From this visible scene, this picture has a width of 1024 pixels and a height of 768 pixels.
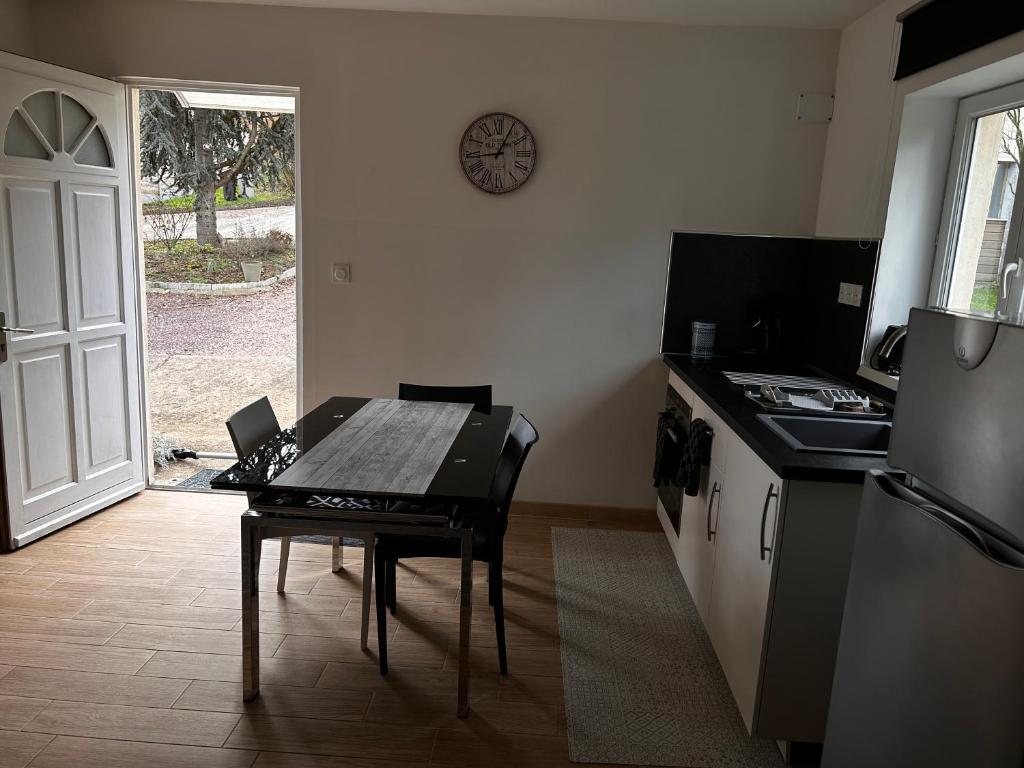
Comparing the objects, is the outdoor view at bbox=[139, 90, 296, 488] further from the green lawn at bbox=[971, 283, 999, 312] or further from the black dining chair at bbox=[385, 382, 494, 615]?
the green lawn at bbox=[971, 283, 999, 312]

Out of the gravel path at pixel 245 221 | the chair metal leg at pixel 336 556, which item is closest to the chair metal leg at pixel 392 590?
the chair metal leg at pixel 336 556

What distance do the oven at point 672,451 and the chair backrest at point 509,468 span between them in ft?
2.69

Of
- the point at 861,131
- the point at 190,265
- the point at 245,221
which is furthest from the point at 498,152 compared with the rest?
the point at 190,265

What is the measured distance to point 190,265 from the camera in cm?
623

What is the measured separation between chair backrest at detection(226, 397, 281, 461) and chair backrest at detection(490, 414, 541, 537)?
847 mm

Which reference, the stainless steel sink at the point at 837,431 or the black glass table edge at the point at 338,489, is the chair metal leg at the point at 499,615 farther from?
the stainless steel sink at the point at 837,431

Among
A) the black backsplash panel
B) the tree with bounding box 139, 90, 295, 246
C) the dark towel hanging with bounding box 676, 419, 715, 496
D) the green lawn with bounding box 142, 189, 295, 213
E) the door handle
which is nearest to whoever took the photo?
the dark towel hanging with bounding box 676, 419, 715, 496

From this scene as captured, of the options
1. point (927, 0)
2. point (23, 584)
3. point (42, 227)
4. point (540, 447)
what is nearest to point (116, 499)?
point (23, 584)

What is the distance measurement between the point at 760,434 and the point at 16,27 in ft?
12.8

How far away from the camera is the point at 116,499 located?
12.8ft

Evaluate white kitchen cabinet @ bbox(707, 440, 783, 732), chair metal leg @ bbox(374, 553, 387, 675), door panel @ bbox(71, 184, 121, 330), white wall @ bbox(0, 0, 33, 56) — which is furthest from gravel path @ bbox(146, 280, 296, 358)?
white kitchen cabinet @ bbox(707, 440, 783, 732)

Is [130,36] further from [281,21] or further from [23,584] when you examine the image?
[23,584]

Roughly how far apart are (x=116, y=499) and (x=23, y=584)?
2.87ft

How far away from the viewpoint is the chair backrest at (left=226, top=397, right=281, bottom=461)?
2.56 m
